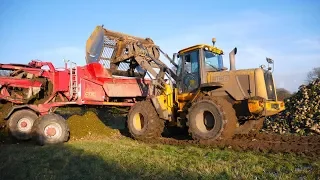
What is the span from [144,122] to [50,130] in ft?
A: 8.80

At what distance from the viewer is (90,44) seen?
11.7 metres

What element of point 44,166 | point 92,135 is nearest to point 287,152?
point 44,166

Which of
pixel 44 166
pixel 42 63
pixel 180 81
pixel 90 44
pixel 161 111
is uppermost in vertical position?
pixel 90 44

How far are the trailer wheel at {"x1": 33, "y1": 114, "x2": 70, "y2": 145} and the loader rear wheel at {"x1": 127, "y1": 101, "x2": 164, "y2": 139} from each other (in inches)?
79.8

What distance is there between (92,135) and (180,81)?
11.1 ft

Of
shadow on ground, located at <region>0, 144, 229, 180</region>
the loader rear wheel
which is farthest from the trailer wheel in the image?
the loader rear wheel

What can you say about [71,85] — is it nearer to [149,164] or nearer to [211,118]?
[211,118]

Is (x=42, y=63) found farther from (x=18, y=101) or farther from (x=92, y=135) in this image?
(x=92, y=135)

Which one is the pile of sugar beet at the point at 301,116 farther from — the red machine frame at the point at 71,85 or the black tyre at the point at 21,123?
the black tyre at the point at 21,123

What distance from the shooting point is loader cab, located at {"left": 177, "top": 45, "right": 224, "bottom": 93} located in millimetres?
9133

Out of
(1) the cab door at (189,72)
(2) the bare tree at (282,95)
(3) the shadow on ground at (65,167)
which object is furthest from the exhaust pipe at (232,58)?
(3) the shadow on ground at (65,167)

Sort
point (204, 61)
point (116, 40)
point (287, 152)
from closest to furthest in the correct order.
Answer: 1. point (287, 152)
2. point (204, 61)
3. point (116, 40)

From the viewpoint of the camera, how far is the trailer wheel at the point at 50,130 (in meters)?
8.76

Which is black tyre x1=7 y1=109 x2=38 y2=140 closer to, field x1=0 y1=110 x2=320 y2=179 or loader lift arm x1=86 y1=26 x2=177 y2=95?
field x1=0 y1=110 x2=320 y2=179
